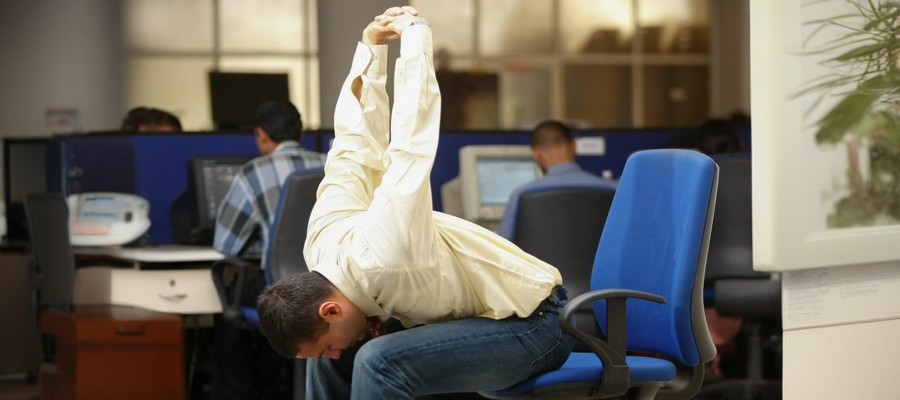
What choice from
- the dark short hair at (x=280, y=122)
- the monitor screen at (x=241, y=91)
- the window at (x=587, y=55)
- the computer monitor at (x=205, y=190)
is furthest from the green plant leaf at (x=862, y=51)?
the window at (x=587, y=55)

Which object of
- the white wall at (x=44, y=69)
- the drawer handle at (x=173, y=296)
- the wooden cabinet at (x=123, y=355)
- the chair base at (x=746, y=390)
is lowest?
the chair base at (x=746, y=390)

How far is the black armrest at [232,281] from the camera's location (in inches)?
158

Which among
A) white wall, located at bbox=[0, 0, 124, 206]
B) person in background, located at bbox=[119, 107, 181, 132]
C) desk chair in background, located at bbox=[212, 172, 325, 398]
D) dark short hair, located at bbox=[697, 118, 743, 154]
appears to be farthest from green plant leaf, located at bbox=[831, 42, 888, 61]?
white wall, located at bbox=[0, 0, 124, 206]

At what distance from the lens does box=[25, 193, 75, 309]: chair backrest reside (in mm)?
4523

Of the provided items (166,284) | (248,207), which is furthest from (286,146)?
(166,284)

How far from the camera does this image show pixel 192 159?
15.4 ft

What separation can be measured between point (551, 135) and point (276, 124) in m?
1.13

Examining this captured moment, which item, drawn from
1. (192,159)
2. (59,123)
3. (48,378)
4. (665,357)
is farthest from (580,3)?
(665,357)

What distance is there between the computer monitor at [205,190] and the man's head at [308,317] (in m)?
2.50

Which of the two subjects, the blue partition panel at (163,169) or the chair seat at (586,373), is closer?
the chair seat at (586,373)

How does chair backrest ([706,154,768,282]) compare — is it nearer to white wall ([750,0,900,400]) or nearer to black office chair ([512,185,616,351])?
black office chair ([512,185,616,351])

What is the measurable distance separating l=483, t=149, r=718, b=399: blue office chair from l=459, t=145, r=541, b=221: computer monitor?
8.75ft

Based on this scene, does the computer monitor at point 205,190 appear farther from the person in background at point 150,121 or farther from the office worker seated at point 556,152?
the office worker seated at point 556,152

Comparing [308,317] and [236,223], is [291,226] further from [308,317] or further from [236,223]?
[308,317]
